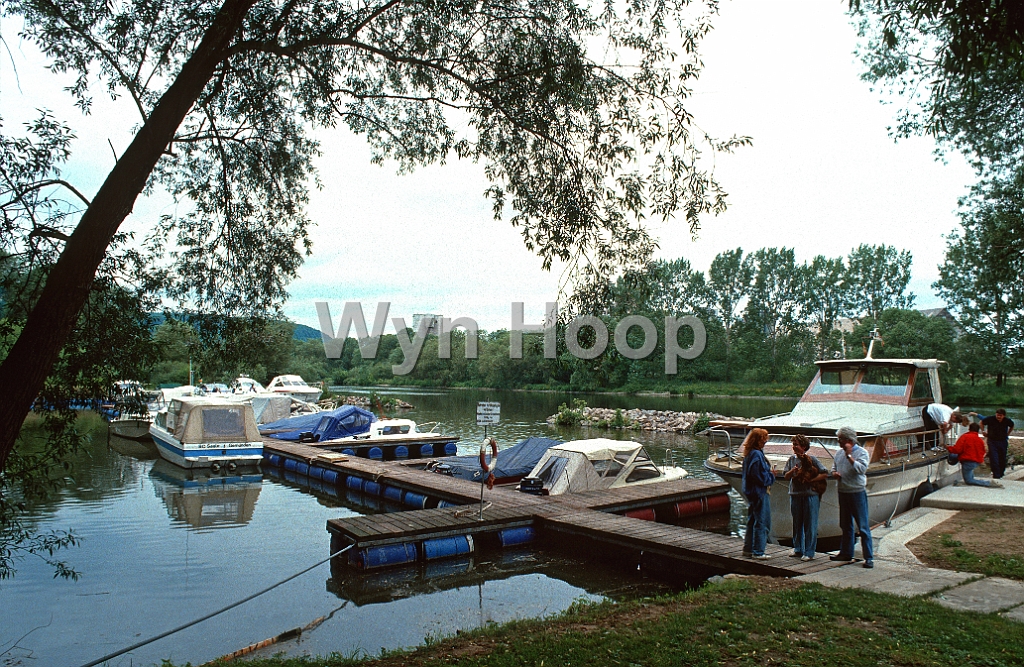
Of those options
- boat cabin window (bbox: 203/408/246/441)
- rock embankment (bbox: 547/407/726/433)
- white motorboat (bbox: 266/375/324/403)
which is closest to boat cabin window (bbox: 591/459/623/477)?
boat cabin window (bbox: 203/408/246/441)

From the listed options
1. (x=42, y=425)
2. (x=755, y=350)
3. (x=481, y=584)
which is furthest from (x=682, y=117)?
(x=755, y=350)

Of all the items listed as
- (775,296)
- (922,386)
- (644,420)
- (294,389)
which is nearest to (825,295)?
(775,296)

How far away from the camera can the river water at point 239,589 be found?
10.1 meters

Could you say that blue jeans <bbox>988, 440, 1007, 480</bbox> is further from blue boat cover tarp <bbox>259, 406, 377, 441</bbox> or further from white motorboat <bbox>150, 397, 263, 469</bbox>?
blue boat cover tarp <bbox>259, 406, 377, 441</bbox>

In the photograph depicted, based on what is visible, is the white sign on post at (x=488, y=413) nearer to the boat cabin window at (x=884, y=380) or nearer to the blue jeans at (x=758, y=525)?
the blue jeans at (x=758, y=525)

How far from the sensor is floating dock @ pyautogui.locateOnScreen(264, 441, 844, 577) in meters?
12.2

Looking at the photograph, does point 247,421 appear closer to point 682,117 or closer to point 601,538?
point 601,538

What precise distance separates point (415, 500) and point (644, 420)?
27.9 metres

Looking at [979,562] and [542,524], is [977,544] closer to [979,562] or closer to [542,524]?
[979,562]

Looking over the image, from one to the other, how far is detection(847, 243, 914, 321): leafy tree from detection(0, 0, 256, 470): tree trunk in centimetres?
9455

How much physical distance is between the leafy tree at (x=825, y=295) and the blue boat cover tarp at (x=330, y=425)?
72244mm

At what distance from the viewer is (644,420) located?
45469mm

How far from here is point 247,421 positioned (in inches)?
1070

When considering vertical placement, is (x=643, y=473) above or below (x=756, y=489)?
below
